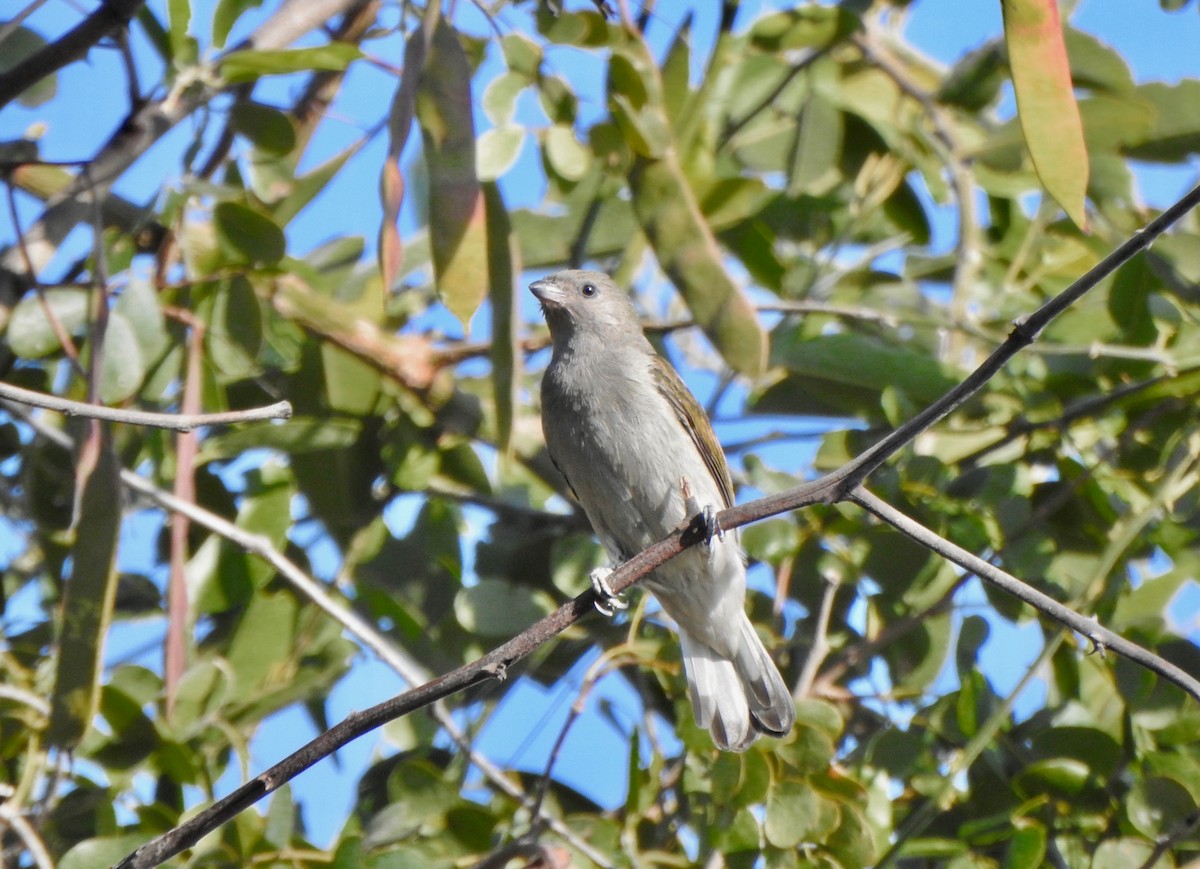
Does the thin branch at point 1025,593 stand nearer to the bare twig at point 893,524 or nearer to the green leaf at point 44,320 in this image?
the bare twig at point 893,524

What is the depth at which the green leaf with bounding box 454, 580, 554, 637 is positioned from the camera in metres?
3.48

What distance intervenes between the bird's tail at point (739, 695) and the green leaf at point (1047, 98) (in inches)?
53.4

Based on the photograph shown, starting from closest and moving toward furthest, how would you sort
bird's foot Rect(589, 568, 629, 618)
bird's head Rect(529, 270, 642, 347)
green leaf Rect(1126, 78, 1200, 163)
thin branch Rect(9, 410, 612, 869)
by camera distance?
bird's foot Rect(589, 568, 629, 618), thin branch Rect(9, 410, 612, 869), green leaf Rect(1126, 78, 1200, 163), bird's head Rect(529, 270, 642, 347)

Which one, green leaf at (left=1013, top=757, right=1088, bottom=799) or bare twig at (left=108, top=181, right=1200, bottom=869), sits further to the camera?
green leaf at (left=1013, top=757, right=1088, bottom=799)

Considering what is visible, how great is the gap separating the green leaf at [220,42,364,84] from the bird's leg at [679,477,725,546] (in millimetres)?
1240

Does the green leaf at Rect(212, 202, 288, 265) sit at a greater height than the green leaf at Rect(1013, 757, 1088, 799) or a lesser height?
greater

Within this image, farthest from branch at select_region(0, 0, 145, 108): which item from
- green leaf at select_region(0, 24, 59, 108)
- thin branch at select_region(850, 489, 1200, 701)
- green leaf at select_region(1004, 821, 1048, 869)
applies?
green leaf at select_region(1004, 821, 1048, 869)

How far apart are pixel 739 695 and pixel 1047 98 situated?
1586mm

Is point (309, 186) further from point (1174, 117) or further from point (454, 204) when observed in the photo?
point (1174, 117)

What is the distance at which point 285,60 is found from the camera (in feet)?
10.1

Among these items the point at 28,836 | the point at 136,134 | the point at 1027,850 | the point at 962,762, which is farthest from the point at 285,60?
the point at 1027,850

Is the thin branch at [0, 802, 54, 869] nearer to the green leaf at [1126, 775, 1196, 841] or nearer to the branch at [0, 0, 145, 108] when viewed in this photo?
the branch at [0, 0, 145, 108]

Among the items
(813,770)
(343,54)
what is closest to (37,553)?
(343,54)

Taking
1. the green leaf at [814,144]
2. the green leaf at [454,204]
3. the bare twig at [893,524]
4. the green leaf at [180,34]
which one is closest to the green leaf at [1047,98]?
the bare twig at [893,524]
